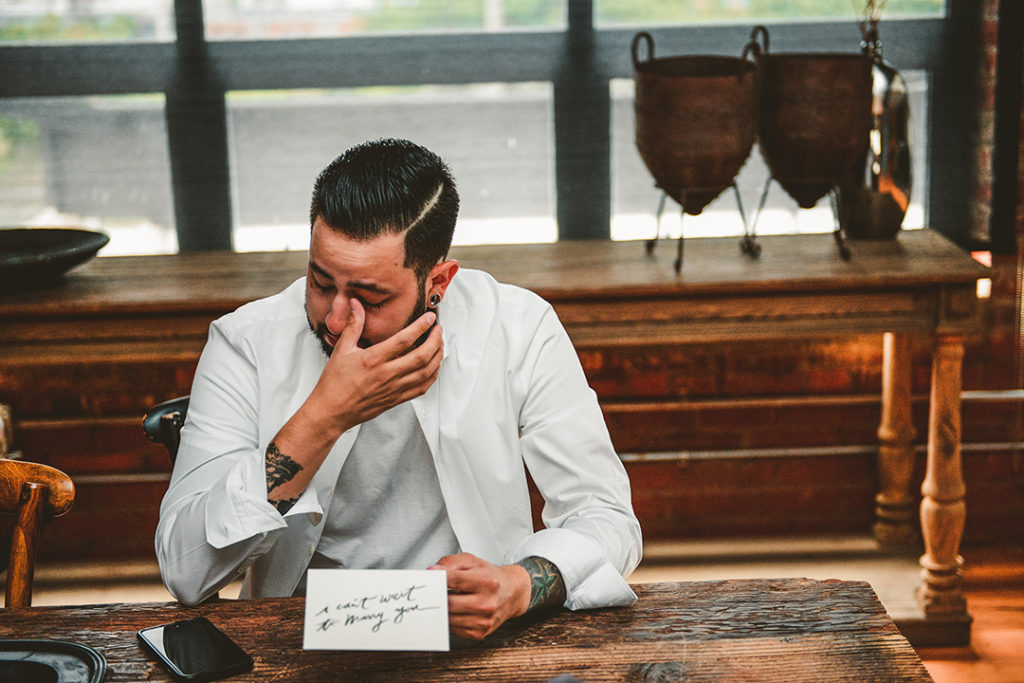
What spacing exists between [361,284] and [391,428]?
29cm

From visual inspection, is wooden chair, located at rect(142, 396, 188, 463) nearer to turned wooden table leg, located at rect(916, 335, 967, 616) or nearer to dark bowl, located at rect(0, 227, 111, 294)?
dark bowl, located at rect(0, 227, 111, 294)

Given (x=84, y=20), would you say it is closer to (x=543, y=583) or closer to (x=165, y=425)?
(x=165, y=425)

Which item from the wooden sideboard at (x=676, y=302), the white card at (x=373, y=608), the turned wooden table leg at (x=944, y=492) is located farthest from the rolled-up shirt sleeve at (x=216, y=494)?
the turned wooden table leg at (x=944, y=492)

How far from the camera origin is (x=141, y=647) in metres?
1.22

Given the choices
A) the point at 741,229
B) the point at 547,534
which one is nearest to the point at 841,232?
the point at 741,229

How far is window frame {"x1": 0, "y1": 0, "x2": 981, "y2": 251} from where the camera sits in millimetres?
2973

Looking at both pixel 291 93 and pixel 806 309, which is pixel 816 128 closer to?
pixel 806 309

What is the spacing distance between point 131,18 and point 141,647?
2.25 metres

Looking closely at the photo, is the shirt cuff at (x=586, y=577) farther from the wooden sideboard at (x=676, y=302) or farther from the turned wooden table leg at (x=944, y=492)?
the turned wooden table leg at (x=944, y=492)

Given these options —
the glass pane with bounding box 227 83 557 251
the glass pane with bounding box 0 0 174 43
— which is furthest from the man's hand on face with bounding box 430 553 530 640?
the glass pane with bounding box 0 0 174 43

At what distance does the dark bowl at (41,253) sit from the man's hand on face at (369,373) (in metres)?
1.33

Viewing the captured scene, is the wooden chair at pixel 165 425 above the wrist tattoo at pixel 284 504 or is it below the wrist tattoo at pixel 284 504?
above

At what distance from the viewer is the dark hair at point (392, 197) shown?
4.74ft

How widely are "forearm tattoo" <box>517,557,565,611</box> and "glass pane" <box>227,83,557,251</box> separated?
75.2 inches
